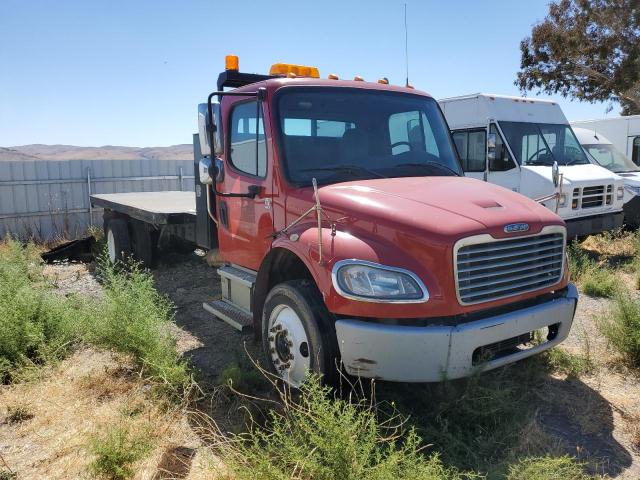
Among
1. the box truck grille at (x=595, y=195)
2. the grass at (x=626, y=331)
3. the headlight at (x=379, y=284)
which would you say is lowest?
the grass at (x=626, y=331)

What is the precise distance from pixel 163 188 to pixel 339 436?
524 inches

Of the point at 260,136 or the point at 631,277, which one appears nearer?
the point at 260,136

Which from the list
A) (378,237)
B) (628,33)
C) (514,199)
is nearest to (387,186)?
(378,237)

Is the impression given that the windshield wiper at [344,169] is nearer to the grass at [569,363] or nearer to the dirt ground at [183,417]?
the dirt ground at [183,417]

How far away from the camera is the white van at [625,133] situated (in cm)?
1408

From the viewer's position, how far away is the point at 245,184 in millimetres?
4598

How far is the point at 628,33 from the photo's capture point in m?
20.6

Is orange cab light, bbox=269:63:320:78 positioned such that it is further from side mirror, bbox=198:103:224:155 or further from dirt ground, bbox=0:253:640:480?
dirt ground, bbox=0:253:640:480

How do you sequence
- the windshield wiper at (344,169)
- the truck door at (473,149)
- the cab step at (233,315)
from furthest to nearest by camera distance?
the truck door at (473,149), the cab step at (233,315), the windshield wiper at (344,169)

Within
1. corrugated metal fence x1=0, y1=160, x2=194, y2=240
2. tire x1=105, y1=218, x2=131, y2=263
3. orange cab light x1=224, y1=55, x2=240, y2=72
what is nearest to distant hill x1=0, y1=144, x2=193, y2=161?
corrugated metal fence x1=0, y1=160, x2=194, y2=240

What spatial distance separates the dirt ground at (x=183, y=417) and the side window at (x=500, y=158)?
4.07 m

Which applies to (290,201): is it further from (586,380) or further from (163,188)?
(163,188)

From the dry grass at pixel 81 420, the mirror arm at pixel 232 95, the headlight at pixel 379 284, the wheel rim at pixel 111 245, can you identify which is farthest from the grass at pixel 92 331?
the wheel rim at pixel 111 245

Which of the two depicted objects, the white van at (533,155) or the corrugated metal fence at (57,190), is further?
the corrugated metal fence at (57,190)
